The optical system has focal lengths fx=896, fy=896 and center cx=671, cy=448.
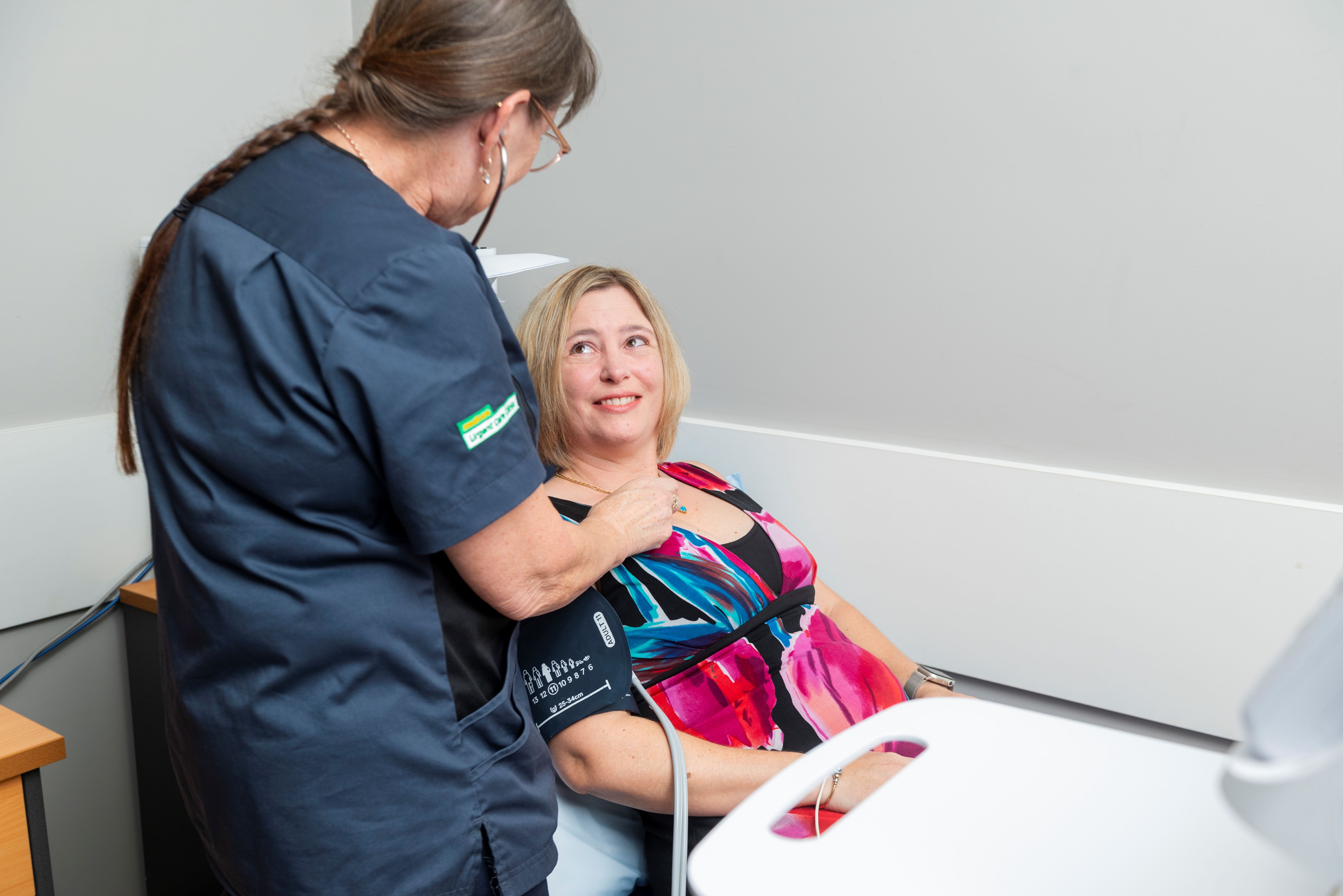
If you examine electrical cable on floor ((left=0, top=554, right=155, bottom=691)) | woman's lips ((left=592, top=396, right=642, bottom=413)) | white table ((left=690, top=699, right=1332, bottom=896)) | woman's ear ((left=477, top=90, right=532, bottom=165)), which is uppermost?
woman's ear ((left=477, top=90, right=532, bottom=165))

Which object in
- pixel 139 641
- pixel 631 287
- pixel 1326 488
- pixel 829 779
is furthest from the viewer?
pixel 139 641

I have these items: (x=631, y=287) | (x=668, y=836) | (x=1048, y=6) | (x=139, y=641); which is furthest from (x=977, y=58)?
(x=139, y=641)

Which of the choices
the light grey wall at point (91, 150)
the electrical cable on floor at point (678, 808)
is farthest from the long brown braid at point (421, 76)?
the light grey wall at point (91, 150)

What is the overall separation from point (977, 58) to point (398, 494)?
1117 millimetres

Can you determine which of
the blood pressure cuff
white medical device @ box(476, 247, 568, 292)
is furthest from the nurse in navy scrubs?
white medical device @ box(476, 247, 568, 292)

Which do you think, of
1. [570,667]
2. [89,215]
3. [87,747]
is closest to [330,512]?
[570,667]

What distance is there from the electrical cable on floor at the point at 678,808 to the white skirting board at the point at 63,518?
993 millimetres

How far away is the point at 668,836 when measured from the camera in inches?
42.8

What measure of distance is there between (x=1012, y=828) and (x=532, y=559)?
1.45ft

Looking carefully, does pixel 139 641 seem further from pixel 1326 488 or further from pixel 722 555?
pixel 1326 488

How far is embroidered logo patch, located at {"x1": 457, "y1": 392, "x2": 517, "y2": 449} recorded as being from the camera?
28.0 inches

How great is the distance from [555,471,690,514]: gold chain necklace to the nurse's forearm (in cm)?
39

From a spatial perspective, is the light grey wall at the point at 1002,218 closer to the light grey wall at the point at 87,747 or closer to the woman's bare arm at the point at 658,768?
the woman's bare arm at the point at 658,768

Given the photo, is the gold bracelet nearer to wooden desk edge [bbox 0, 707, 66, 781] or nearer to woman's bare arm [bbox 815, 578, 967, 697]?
woman's bare arm [bbox 815, 578, 967, 697]
